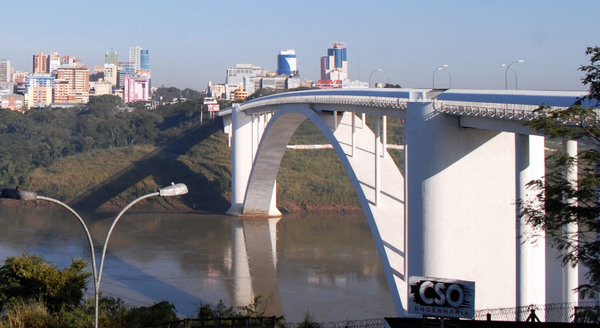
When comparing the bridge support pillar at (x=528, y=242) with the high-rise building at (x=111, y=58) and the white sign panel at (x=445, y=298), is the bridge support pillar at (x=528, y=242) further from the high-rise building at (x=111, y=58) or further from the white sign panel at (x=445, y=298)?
the high-rise building at (x=111, y=58)

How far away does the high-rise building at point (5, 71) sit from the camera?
15375 centimetres

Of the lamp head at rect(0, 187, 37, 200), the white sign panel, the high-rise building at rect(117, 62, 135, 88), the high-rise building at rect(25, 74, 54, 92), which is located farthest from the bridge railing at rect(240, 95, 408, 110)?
the high-rise building at rect(117, 62, 135, 88)

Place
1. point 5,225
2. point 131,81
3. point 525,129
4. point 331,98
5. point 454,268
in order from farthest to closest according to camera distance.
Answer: point 131,81, point 5,225, point 331,98, point 454,268, point 525,129

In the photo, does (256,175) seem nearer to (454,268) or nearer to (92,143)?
(454,268)

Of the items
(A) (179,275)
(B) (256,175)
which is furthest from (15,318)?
(B) (256,175)

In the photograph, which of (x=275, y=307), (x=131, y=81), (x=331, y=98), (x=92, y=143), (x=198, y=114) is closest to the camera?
(x=275, y=307)

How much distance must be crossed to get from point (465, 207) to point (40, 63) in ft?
519

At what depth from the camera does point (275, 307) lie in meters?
21.8

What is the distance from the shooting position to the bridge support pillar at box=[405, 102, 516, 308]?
16.3 metres

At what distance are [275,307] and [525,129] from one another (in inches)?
407

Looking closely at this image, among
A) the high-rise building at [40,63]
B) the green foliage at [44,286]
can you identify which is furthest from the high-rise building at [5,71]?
the green foliage at [44,286]

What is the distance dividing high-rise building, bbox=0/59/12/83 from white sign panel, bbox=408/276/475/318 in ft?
500

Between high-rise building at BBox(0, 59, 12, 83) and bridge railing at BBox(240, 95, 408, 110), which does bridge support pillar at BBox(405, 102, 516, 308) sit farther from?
high-rise building at BBox(0, 59, 12, 83)

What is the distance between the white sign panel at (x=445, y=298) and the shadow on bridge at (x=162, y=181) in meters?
34.7
